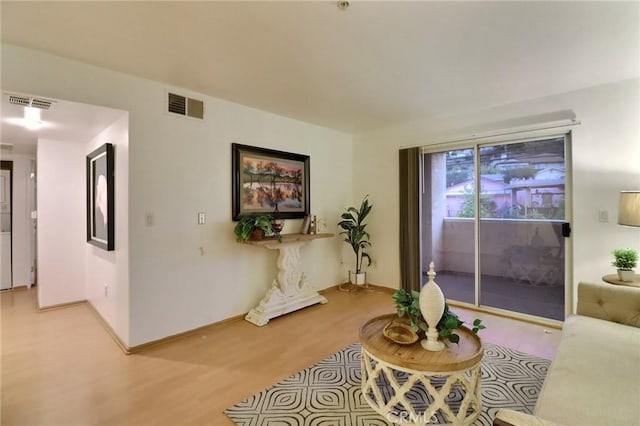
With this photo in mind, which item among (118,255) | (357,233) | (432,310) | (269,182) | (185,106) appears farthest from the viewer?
(357,233)

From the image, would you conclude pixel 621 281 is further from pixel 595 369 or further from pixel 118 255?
pixel 118 255

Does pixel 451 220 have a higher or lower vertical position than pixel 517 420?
higher

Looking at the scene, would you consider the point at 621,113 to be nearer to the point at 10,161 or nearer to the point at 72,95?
the point at 72,95

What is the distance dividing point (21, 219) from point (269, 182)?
4143mm

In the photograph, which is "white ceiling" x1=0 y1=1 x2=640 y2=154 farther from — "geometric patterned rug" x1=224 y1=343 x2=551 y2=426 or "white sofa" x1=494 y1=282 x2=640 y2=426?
"geometric patterned rug" x1=224 y1=343 x2=551 y2=426

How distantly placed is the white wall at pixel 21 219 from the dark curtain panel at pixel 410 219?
5.74m

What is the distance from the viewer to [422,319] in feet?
6.53

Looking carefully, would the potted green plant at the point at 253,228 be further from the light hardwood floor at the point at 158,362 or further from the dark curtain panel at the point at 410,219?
the dark curtain panel at the point at 410,219

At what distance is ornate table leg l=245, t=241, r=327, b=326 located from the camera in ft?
11.1

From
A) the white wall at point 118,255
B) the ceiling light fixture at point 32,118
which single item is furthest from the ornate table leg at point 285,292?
the ceiling light fixture at point 32,118

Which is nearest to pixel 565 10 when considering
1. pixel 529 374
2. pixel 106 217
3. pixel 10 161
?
pixel 529 374

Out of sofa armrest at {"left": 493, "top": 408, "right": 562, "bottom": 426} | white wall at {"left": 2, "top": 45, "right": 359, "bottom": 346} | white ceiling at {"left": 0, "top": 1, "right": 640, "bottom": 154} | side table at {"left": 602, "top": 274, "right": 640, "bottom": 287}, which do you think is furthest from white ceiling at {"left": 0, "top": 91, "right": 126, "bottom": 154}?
side table at {"left": 602, "top": 274, "right": 640, "bottom": 287}

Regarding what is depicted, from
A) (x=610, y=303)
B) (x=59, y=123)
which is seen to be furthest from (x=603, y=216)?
(x=59, y=123)

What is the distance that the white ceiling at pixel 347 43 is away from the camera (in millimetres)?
1770
